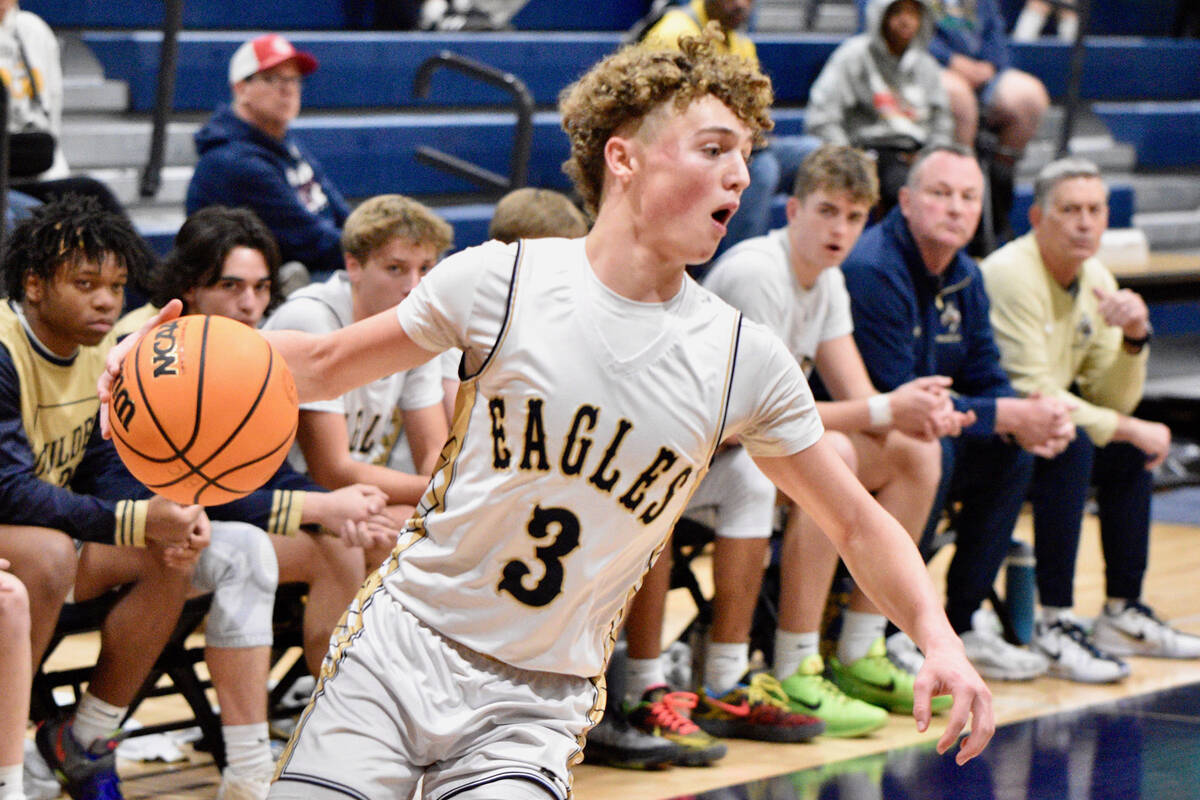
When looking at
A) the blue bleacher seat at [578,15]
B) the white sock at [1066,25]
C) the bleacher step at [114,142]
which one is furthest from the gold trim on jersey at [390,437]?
the white sock at [1066,25]

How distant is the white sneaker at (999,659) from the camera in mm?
5098

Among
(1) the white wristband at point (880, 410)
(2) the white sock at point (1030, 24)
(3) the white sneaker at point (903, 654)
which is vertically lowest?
(3) the white sneaker at point (903, 654)

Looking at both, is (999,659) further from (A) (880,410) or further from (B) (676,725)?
(B) (676,725)

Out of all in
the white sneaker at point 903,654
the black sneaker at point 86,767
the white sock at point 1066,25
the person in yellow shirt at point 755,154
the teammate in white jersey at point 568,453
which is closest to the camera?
the teammate in white jersey at point 568,453

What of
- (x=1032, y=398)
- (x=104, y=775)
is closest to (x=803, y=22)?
(x=1032, y=398)

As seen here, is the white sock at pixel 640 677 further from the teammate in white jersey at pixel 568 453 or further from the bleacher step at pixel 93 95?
the bleacher step at pixel 93 95

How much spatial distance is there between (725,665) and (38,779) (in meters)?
1.81

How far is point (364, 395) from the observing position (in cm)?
406

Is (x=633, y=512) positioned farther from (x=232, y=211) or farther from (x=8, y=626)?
(x=232, y=211)

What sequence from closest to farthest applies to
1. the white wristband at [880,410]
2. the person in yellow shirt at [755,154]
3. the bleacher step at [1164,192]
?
1. the white wristband at [880,410]
2. the person in yellow shirt at [755,154]
3. the bleacher step at [1164,192]

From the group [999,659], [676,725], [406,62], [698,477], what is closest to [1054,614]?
[999,659]

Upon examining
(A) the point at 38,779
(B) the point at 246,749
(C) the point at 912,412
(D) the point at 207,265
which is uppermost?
(D) the point at 207,265

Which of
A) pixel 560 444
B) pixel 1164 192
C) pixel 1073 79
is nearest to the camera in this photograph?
pixel 560 444

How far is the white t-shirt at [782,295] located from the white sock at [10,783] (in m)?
2.26
